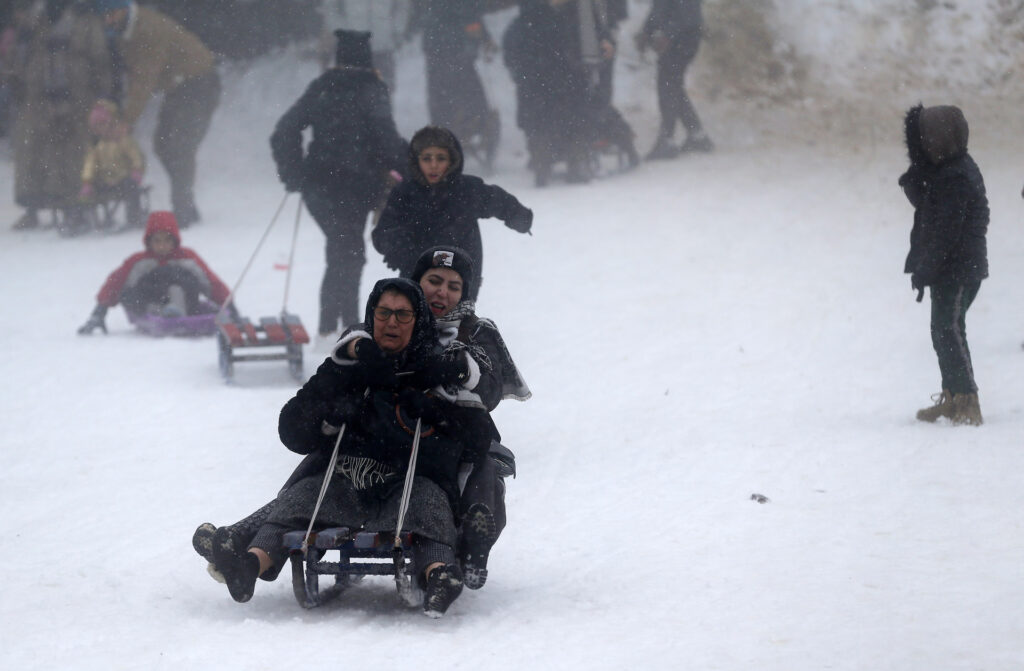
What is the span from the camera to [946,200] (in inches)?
223

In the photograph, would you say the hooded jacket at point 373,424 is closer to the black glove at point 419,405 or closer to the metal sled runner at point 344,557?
the black glove at point 419,405

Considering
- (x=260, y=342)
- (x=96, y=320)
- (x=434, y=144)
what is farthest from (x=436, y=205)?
(x=96, y=320)

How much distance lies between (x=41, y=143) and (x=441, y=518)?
12237 mm

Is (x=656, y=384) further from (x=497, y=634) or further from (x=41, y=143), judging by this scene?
(x=41, y=143)

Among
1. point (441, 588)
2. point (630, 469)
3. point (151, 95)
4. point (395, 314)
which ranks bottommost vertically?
point (630, 469)

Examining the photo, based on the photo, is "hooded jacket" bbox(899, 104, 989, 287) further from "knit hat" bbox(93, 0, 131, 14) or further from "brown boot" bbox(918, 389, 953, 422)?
"knit hat" bbox(93, 0, 131, 14)

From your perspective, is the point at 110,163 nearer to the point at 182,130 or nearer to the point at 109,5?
the point at 182,130

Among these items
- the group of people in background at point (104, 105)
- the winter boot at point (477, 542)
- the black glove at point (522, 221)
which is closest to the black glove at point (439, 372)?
the winter boot at point (477, 542)

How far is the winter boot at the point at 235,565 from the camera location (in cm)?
343

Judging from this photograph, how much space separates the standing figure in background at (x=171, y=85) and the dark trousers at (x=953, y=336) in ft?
32.8

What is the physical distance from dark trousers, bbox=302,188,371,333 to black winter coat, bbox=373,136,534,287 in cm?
215

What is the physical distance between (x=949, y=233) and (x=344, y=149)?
3.77 metres

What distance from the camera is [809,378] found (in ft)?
22.9

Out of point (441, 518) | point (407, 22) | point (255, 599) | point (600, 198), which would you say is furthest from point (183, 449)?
point (407, 22)
